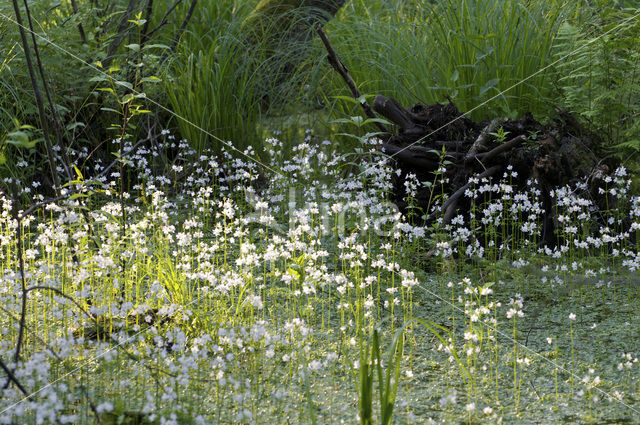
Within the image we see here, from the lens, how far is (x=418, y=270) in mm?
4152

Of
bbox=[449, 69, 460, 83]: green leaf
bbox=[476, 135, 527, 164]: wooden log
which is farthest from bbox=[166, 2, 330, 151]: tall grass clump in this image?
bbox=[476, 135, 527, 164]: wooden log

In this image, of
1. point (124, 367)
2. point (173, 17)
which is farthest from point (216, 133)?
point (124, 367)

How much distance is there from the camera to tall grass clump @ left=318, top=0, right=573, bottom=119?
5.40 metres

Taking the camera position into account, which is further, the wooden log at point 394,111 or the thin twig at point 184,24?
the thin twig at point 184,24

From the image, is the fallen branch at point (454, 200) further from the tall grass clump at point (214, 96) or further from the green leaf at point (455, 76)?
the tall grass clump at point (214, 96)

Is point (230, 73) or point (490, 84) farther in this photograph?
point (230, 73)

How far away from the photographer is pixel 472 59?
5.45 meters

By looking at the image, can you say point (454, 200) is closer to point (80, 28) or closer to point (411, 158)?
point (411, 158)

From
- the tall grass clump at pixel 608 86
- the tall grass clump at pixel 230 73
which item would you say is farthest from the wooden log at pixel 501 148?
the tall grass clump at pixel 230 73

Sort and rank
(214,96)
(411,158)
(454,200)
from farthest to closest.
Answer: (214,96) < (411,158) < (454,200)

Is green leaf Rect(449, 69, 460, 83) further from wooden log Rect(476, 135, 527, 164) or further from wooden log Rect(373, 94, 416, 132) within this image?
wooden log Rect(476, 135, 527, 164)

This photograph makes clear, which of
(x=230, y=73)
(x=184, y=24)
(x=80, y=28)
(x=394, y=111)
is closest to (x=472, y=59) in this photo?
(x=394, y=111)

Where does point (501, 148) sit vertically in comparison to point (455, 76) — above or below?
below

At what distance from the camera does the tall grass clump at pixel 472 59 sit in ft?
17.7
